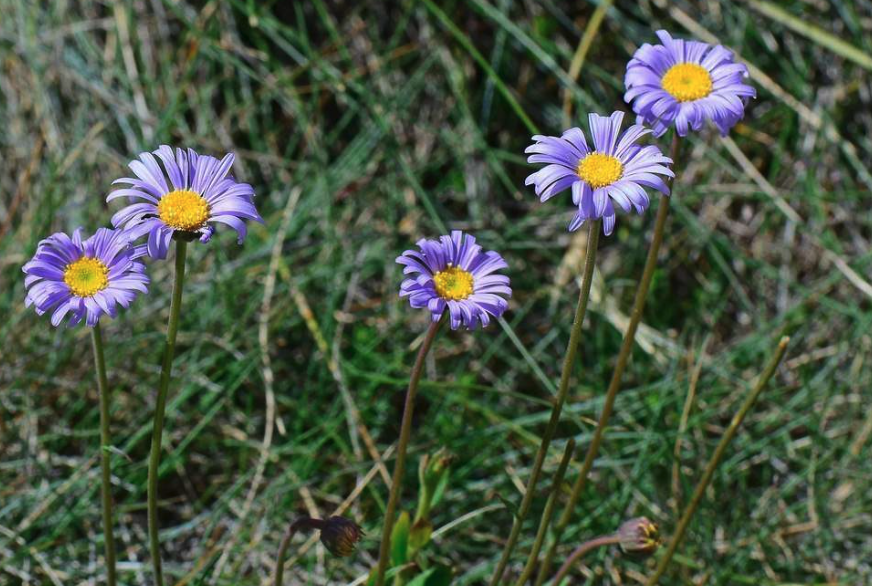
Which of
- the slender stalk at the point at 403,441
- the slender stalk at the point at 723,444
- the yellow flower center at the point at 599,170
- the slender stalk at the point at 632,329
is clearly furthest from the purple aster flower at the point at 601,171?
the slender stalk at the point at 723,444

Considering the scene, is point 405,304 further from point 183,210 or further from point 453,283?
point 183,210

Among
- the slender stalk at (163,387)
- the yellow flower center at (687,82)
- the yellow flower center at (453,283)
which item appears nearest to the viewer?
the slender stalk at (163,387)

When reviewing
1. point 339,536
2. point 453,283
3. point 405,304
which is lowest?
point 339,536

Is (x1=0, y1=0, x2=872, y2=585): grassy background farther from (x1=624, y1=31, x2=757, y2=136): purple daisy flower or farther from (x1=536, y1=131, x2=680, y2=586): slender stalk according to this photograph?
(x1=624, y1=31, x2=757, y2=136): purple daisy flower

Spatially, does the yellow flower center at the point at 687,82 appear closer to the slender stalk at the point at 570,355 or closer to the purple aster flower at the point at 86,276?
the slender stalk at the point at 570,355

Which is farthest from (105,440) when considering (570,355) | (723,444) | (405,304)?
(405,304)
